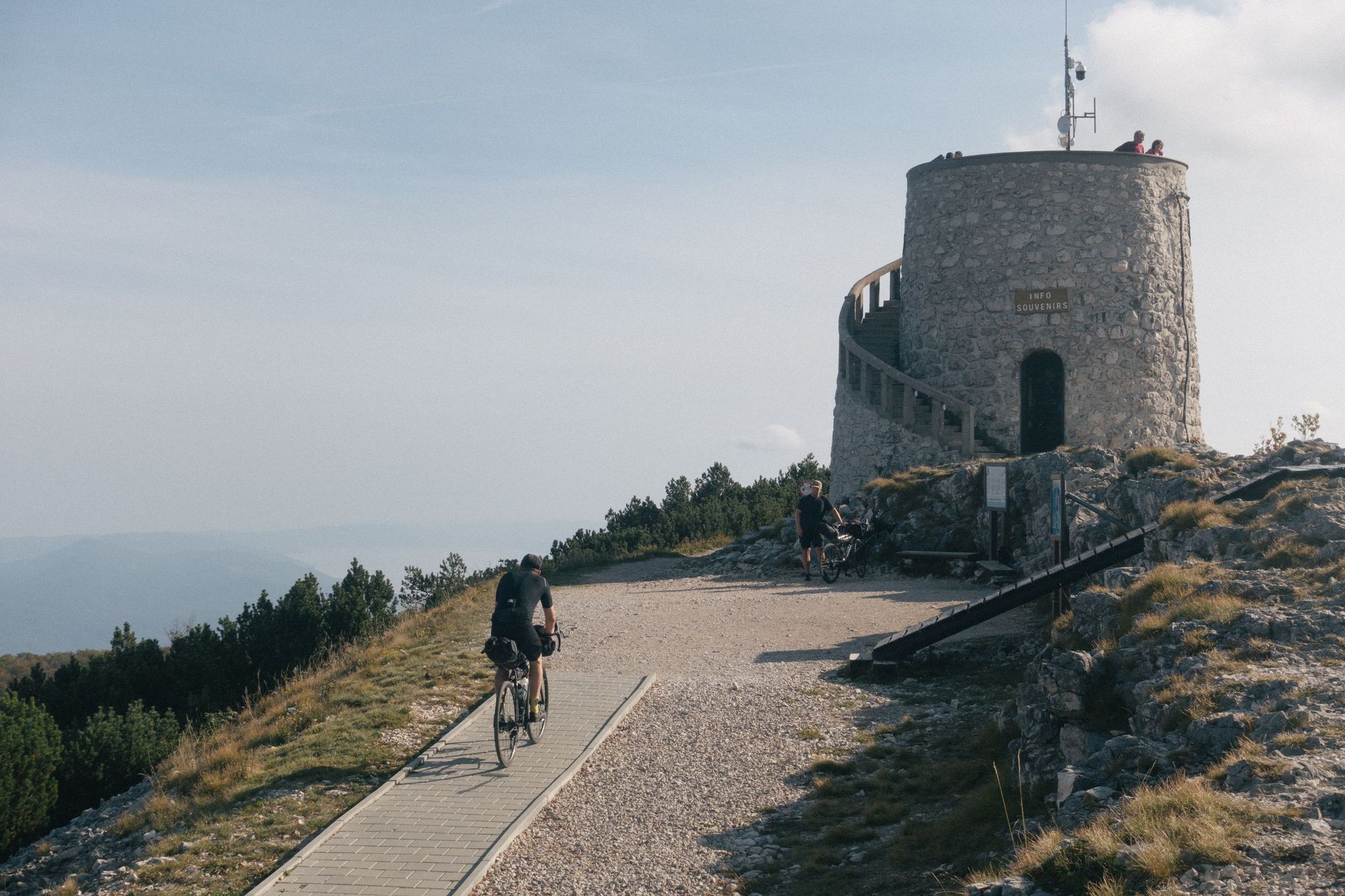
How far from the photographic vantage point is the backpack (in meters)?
10.5

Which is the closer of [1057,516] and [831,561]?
[1057,516]

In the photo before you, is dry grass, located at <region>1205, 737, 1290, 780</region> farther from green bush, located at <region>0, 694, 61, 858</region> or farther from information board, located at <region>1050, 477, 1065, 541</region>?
green bush, located at <region>0, 694, 61, 858</region>

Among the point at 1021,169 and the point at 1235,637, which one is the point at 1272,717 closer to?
the point at 1235,637

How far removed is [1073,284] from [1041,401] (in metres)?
2.56

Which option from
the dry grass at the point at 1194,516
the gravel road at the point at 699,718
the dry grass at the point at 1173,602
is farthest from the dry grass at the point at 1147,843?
the dry grass at the point at 1194,516

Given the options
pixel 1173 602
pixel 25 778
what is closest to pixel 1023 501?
pixel 1173 602

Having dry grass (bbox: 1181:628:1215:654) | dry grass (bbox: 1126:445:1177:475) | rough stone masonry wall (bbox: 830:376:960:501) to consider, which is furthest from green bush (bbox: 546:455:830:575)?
dry grass (bbox: 1181:628:1215:654)

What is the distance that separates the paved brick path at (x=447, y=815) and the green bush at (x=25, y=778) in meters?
5.19

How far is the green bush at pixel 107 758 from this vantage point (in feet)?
47.2

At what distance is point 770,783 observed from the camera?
10.3 meters

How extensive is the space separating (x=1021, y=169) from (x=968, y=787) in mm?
18185

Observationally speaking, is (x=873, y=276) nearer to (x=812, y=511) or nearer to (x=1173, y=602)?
(x=812, y=511)

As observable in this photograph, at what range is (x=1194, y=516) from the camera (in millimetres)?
13031

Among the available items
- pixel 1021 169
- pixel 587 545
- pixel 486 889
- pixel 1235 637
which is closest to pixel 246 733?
pixel 486 889
